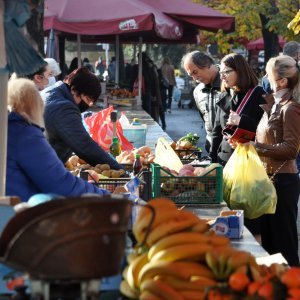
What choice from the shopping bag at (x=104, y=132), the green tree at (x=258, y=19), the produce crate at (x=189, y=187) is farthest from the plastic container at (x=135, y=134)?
the green tree at (x=258, y=19)

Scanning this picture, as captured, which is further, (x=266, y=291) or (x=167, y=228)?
(x=167, y=228)

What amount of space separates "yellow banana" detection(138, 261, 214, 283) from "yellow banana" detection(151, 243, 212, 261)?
3cm

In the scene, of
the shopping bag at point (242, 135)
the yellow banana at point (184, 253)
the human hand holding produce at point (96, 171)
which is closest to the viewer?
the yellow banana at point (184, 253)

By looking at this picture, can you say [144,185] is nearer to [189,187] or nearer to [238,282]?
[189,187]

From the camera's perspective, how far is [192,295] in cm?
372

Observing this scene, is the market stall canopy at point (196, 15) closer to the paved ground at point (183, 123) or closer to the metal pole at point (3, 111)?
the paved ground at point (183, 123)

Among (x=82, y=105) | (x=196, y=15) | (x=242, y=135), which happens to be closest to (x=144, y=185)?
(x=242, y=135)

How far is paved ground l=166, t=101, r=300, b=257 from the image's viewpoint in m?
24.7

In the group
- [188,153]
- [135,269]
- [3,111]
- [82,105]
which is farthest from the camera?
[188,153]

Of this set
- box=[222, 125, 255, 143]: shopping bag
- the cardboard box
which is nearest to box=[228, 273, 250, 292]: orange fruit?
the cardboard box

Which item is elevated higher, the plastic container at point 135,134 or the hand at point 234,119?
the hand at point 234,119

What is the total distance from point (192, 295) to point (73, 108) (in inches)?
156

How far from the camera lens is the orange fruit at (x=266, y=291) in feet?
11.7

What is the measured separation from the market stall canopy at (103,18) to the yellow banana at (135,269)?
13976 mm
